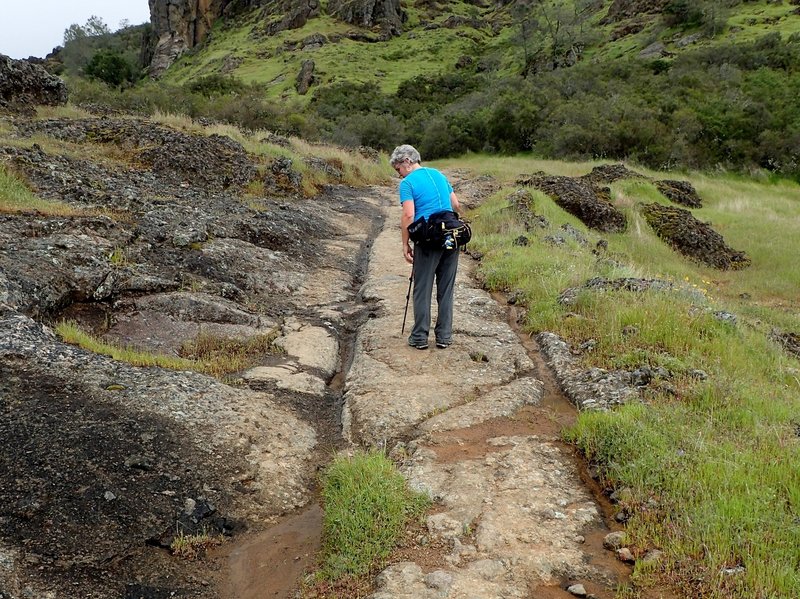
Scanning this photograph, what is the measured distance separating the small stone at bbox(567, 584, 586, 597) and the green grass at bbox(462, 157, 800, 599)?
23 centimetres

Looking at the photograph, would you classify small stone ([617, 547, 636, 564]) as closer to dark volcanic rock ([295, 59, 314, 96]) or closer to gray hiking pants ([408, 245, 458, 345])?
gray hiking pants ([408, 245, 458, 345])

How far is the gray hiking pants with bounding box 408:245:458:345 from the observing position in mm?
5691

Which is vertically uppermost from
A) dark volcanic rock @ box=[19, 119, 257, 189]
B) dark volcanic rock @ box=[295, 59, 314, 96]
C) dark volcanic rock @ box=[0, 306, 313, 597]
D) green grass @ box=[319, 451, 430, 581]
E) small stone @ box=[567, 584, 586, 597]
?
dark volcanic rock @ box=[295, 59, 314, 96]

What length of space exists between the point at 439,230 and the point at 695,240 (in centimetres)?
1266

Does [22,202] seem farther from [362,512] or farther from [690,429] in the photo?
[690,429]

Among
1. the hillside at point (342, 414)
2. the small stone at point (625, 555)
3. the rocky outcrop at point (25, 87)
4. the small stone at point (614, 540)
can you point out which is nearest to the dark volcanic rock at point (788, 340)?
the hillside at point (342, 414)

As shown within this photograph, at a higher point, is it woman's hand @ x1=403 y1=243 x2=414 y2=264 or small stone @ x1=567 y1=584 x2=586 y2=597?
woman's hand @ x1=403 y1=243 x2=414 y2=264

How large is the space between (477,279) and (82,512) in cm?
649

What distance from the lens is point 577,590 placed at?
275cm

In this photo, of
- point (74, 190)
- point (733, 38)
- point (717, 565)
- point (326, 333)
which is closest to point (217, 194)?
point (74, 190)

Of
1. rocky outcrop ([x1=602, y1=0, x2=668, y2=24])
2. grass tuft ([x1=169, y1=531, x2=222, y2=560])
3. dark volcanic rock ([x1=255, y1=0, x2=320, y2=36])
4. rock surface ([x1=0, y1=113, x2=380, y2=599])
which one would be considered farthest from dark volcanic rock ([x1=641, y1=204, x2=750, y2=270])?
dark volcanic rock ([x1=255, y1=0, x2=320, y2=36])

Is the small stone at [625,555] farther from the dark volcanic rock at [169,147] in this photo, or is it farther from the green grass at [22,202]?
the dark volcanic rock at [169,147]

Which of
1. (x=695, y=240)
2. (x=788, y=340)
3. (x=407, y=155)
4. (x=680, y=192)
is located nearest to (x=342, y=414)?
(x=407, y=155)

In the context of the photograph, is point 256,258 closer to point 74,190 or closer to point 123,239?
point 123,239
